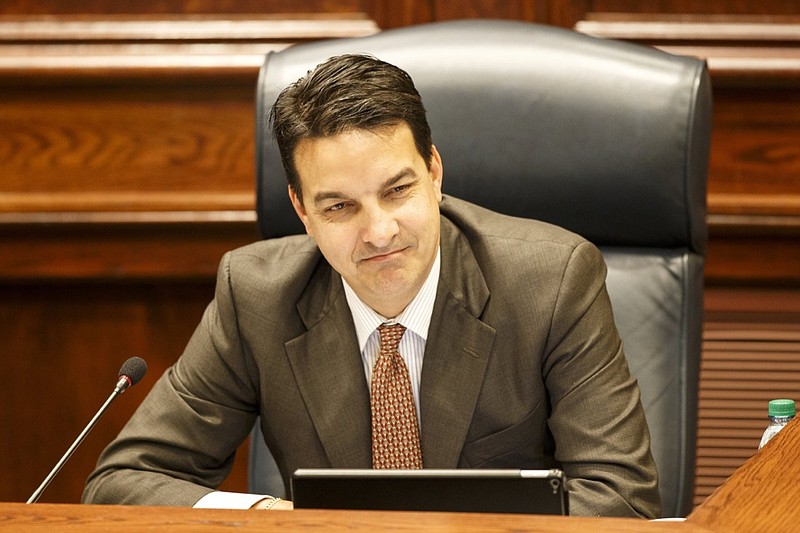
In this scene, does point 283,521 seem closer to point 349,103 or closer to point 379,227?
point 379,227

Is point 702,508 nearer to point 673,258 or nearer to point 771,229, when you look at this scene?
point 673,258

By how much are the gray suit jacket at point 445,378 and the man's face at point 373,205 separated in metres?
0.12

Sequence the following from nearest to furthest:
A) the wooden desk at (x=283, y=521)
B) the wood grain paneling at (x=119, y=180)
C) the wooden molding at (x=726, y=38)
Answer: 1. the wooden desk at (x=283, y=521)
2. the wooden molding at (x=726, y=38)
3. the wood grain paneling at (x=119, y=180)

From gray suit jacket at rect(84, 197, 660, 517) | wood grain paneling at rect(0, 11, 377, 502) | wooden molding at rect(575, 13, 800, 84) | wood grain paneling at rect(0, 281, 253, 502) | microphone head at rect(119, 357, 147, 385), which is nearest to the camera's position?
microphone head at rect(119, 357, 147, 385)

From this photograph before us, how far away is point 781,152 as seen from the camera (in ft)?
8.40

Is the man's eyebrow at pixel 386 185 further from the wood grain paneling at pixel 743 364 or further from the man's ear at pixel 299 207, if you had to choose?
the wood grain paneling at pixel 743 364

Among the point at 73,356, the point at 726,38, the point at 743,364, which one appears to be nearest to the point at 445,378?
the point at 743,364

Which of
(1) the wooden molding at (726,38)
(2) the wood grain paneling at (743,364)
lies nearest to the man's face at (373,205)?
(1) the wooden molding at (726,38)

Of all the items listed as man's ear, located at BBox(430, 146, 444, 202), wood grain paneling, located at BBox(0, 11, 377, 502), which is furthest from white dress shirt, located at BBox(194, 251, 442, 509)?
wood grain paneling, located at BBox(0, 11, 377, 502)

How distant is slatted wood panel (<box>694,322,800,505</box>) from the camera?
2574 millimetres

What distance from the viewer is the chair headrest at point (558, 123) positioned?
5.82 feet

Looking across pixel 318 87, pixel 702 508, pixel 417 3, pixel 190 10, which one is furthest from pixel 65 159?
pixel 702 508

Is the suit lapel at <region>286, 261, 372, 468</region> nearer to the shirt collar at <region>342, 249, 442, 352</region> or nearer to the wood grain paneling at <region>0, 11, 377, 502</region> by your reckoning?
the shirt collar at <region>342, 249, 442, 352</region>

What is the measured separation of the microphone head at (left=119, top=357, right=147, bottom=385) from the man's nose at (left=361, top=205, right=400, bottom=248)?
1.19ft
